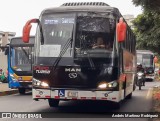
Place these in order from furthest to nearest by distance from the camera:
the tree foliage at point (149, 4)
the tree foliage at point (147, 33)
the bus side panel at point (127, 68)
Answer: the tree foliage at point (147, 33) → the tree foliage at point (149, 4) → the bus side panel at point (127, 68)

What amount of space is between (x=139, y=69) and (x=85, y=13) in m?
15.4

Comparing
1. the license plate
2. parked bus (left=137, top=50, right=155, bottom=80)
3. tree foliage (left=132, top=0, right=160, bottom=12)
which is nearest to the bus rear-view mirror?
the license plate

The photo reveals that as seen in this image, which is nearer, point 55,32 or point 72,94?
point 72,94

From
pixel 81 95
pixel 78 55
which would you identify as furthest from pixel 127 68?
pixel 81 95

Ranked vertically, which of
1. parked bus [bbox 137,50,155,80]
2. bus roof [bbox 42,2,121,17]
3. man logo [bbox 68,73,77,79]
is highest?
bus roof [bbox 42,2,121,17]

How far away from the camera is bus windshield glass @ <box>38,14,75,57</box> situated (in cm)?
1159

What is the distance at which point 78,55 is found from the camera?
11445mm

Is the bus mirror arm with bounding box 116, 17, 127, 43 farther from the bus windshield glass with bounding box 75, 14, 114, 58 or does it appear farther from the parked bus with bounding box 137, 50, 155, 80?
the parked bus with bounding box 137, 50, 155, 80

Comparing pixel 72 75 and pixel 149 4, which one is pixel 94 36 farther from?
pixel 149 4

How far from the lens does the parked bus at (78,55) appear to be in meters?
11.4

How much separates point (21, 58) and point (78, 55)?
→ 9.36 m

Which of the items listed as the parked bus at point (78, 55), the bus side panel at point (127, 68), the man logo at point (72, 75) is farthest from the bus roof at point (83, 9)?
the bus side panel at point (127, 68)

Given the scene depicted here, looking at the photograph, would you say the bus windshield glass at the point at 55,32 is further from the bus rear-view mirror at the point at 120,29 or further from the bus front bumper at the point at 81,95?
the bus rear-view mirror at the point at 120,29

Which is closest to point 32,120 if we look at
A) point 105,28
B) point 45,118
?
point 45,118
